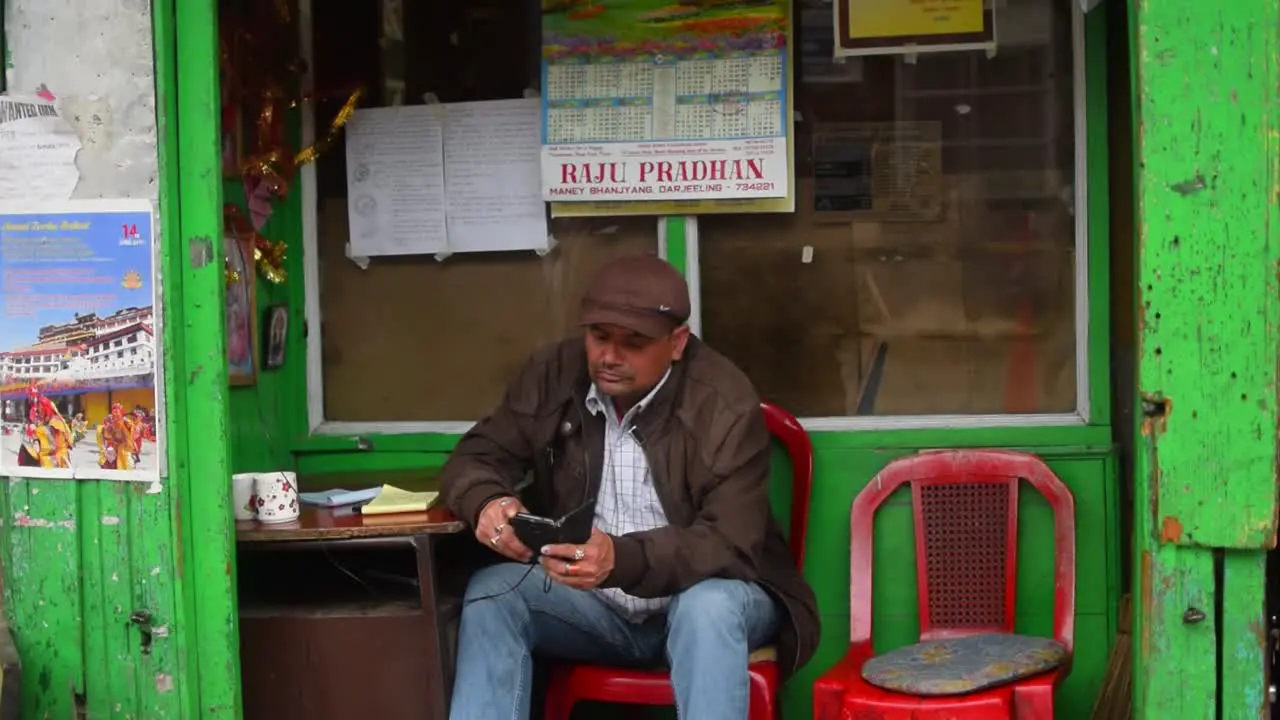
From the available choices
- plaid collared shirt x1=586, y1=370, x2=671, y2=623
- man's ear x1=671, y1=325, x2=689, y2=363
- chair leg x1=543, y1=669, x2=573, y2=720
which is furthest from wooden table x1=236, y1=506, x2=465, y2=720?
man's ear x1=671, y1=325, x2=689, y2=363

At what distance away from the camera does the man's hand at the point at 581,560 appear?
338 centimetres

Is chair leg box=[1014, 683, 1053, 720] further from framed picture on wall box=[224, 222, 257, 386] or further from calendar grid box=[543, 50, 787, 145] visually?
framed picture on wall box=[224, 222, 257, 386]

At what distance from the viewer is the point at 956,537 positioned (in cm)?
408

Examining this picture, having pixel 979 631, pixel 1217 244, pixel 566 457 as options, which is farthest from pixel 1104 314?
pixel 566 457

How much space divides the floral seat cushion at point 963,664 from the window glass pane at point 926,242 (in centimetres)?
72

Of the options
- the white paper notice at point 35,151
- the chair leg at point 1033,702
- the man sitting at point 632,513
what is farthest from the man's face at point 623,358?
→ the white paper notice at point 35,151

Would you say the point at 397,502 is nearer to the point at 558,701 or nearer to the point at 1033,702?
the point at 558,701

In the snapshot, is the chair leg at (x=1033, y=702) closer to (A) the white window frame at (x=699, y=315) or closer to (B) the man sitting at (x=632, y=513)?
(B) the man sitting at (x=632, y=513)

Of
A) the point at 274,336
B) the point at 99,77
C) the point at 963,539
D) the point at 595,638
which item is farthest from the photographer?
the point at 274,336

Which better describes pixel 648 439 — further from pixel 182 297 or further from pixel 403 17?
pixel 403 17

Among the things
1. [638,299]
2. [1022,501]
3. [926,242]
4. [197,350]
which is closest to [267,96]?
[197,350]

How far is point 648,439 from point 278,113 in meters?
1.46

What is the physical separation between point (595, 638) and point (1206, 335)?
1591 mm

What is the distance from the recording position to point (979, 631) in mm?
4066
